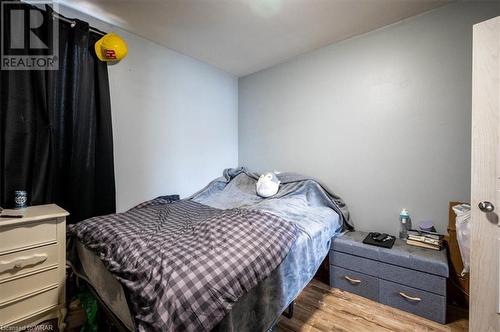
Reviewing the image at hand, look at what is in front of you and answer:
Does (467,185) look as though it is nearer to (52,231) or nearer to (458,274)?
(458,274)

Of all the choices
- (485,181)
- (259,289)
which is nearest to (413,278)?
(485,181)

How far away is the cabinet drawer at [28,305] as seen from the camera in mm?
1211

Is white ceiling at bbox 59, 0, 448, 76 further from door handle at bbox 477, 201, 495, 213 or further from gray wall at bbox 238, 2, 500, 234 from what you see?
door handle at bbox 477, 201, 495, 213

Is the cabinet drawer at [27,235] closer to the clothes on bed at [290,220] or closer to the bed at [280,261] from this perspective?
the bed at [280,261]

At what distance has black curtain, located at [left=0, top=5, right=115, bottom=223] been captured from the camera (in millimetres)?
1526

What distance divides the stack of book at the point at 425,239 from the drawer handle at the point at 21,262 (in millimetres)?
2630

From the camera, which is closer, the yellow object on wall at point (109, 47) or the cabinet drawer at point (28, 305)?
the cabinet drawer at point (28, 305)

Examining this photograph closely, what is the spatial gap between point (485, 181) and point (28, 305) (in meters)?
2.70

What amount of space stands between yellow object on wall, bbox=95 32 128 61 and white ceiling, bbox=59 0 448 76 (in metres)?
0.20

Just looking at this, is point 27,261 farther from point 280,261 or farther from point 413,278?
point 413,278

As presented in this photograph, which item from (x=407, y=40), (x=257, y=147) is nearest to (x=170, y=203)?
(x=257, y=147)

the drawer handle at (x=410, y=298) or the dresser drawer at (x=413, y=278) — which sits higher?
the dresser drawer at (x=413, y=278)

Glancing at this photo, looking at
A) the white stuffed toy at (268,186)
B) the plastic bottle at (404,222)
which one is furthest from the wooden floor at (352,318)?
the white stuffed toy at (268,186)

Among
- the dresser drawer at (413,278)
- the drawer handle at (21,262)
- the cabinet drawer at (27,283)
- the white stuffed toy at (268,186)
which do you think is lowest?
the dresser drawer at (413,278)
